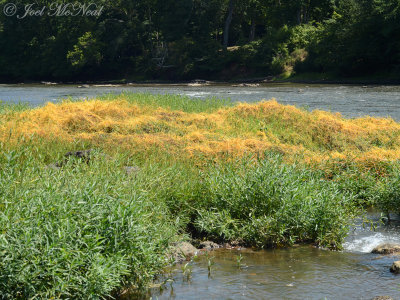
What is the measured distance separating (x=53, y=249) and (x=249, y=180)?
355 centimetres

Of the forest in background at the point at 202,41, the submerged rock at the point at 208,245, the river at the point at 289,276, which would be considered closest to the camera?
the river at the point at 289,276

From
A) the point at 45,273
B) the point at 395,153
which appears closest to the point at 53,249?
the point at 45,273

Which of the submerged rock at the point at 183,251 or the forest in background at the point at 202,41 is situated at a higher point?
the forest in background at the point at 202,41

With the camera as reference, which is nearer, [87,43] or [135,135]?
[135,135]

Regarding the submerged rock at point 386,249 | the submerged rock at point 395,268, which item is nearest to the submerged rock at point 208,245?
the submerged rock at point 386,249

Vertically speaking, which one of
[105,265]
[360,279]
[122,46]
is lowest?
[360,279]

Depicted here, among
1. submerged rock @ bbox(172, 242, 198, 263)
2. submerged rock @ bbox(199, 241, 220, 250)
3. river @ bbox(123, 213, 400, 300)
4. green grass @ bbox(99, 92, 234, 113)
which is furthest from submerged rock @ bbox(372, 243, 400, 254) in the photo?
green grass @ bbox(99, 92, 234, 113)

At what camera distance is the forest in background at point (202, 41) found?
49.5 meters

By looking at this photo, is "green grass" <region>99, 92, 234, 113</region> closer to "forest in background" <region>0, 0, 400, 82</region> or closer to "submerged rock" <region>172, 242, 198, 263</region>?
"submerged rock" <region>172, 242, 198, 263</region>

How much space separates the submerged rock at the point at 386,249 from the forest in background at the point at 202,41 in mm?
41399

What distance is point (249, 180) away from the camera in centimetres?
792

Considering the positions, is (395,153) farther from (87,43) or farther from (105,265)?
(87,43)

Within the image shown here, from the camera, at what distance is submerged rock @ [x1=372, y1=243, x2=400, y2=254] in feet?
24.3

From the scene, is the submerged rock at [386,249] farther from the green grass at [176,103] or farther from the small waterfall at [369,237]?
the green grass at [176,103]
